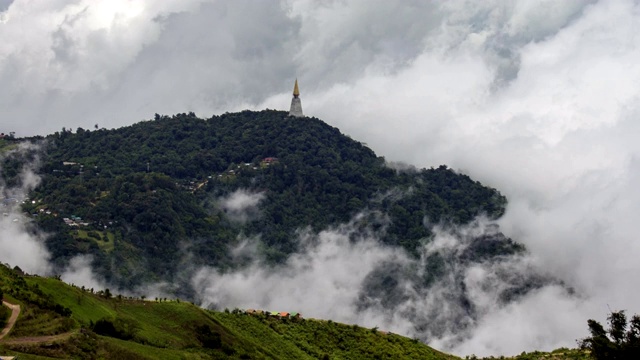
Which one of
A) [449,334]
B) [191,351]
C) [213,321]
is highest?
[449,334]

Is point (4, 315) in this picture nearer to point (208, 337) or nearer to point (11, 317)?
point (11, 317)

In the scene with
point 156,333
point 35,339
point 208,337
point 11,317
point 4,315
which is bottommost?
point 35,339

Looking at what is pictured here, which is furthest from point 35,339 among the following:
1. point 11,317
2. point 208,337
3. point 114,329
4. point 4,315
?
point 208,337

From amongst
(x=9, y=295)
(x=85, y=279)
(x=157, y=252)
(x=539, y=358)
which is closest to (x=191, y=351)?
(x=9, y=295)

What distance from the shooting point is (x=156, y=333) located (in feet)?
226

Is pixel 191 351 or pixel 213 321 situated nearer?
pixel 191 351

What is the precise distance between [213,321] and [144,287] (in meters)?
105

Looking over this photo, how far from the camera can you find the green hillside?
182ft

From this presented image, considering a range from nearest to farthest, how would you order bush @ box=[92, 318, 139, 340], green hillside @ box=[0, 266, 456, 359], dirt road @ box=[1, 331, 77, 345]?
dirt road @ box=[1, 331, 77, 345] → green hillside @ box=[0, 266, 456, 359] → bush @ box=[92, 318, 139, 340]

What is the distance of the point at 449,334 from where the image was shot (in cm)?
19850

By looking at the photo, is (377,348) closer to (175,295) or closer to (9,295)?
(9,295)

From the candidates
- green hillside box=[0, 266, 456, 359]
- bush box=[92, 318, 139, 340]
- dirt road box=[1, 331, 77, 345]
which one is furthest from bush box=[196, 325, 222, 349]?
dirt road box=[1, 331, 77, 345]

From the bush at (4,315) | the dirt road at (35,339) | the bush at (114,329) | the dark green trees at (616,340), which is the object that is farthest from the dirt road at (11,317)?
the dark green trees at (616,340)

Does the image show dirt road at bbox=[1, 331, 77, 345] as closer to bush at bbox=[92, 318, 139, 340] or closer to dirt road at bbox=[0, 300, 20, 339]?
dirt road at bbox=[0, 300, 20, 339]
